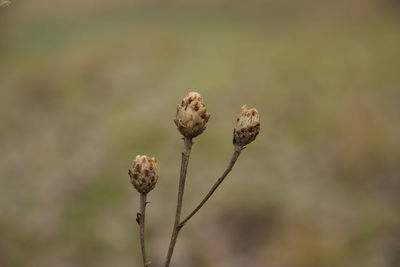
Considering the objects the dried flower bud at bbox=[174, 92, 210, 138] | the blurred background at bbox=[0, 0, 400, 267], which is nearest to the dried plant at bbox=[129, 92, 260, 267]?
the dried flower bud at bbox=[174, 92, 210, 138]

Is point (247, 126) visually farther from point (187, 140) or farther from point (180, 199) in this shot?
point (180, 199)

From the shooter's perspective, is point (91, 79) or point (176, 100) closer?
point (176, 100)

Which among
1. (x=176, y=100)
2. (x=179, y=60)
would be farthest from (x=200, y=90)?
(x=179, y=60)

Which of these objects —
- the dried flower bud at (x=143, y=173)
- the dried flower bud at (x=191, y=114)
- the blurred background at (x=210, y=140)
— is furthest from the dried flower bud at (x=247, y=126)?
the blurred background at (x=210, y=140)

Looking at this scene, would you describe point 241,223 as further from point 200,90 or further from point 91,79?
point 91,79

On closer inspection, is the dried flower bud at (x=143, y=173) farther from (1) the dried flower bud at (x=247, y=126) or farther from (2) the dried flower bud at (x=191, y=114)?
(1) the dried flower bud at (x=247, y=126)

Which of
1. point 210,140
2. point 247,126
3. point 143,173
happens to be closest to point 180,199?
point 143,173

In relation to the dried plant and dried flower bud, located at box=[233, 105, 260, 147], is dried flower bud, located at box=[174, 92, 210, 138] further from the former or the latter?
dried flower bud, located at box=[233, 105, 260, 147]
